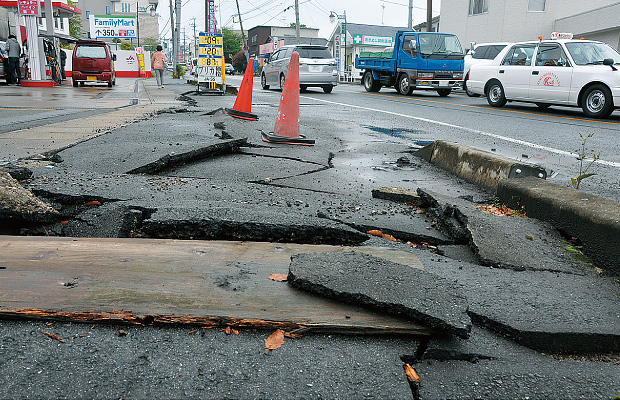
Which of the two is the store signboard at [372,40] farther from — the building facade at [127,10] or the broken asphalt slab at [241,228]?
the broken asphalt slab at [241,228]

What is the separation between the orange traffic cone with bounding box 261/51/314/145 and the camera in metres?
6.18

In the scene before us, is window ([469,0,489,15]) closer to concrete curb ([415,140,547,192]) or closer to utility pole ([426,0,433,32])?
utility pole ([426,0,433,32])

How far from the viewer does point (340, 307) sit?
6.42 ft

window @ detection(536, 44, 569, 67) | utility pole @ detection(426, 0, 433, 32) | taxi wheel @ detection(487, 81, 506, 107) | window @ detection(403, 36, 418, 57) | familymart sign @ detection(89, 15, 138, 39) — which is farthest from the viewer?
familymart sign @ detection(89, 15, 138, 39)

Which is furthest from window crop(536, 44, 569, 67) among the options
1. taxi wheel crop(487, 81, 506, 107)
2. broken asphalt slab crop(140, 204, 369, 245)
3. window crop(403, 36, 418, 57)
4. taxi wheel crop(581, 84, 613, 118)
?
broken asphalt slab crop(140, 204, 369, 245)

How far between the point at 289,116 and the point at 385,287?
453 centimetres

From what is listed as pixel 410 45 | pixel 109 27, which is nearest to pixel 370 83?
pixel 410 45

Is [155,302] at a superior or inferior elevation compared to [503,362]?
superior

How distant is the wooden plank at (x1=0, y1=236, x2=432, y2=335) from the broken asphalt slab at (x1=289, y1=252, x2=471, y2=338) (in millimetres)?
45

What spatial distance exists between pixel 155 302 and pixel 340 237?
123 centimetres

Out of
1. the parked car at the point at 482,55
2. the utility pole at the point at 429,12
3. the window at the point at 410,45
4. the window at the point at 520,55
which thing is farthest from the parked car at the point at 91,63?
the utility pole at the point at 429,12

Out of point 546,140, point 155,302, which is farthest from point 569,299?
point 546,140

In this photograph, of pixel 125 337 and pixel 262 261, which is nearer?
pixel 125 337

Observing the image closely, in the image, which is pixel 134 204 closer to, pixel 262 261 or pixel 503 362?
pixel 262 261
